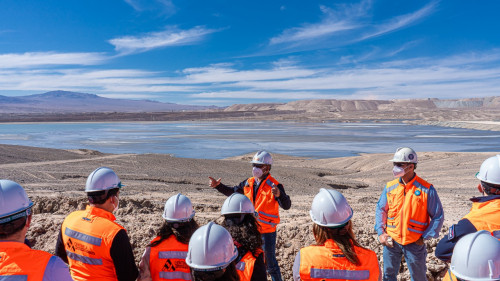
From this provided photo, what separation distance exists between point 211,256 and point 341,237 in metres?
0.98

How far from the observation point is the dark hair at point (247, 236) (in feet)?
8.43

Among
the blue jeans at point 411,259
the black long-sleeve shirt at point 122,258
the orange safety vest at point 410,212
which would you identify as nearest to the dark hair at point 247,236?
the black long-sleeve shirt at point 122,258

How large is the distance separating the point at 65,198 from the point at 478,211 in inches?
340

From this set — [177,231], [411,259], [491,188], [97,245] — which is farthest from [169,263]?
[491,188]

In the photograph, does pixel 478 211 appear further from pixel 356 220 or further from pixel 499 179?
pixel 356 220

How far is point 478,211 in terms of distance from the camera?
9.34 ft

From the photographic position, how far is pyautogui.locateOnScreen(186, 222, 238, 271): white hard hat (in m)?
2.00

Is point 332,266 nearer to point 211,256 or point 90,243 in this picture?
point 211,256

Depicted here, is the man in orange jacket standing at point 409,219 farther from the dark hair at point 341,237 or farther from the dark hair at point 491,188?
the dark hair at point 341,237

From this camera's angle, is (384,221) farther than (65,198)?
No

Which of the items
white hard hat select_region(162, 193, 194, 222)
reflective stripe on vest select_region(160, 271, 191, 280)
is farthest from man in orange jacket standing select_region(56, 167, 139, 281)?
white hard hat select_region(162, 193, 194, 222)

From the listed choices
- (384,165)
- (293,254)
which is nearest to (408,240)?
(293,254)

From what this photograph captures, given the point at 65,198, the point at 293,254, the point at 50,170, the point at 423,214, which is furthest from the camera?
the point at 50,170

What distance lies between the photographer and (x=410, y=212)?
3.69 meters
